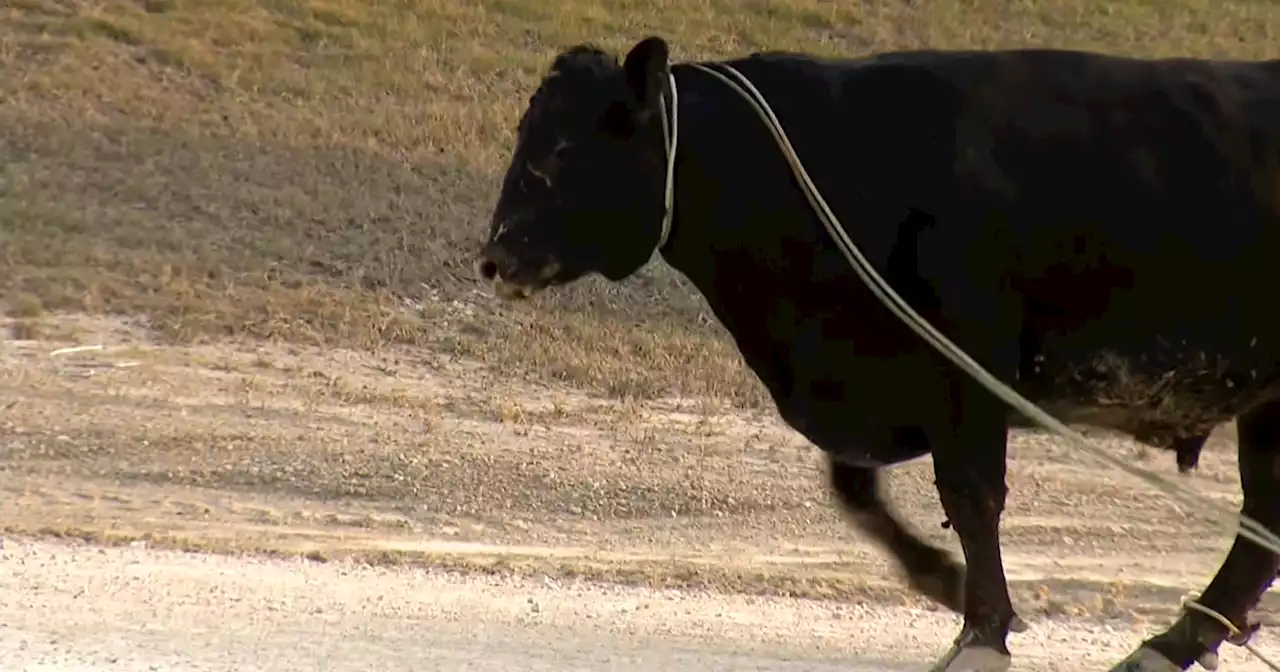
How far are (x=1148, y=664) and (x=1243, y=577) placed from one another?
18.7 inches

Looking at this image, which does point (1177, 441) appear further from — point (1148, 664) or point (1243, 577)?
point (1148, 664)

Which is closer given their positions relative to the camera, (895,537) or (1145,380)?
(1145,380)

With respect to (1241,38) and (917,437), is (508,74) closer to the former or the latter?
(1241,38)

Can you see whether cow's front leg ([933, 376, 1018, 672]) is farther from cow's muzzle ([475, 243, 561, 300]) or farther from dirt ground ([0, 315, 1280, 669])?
dirt ground ([0, 315, 1280, 669])

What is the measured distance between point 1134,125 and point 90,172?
42.7ft

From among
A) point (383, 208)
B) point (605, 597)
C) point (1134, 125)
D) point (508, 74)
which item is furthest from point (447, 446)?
point (508, 74)

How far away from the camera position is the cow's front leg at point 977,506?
15.3ft

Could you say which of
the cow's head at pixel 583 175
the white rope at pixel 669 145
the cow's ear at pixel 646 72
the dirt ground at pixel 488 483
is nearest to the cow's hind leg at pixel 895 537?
the white rope at pixel 669 145

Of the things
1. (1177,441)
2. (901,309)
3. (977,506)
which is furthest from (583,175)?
(1177,441)

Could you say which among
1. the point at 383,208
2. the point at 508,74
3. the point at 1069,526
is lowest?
the point at 1069,526

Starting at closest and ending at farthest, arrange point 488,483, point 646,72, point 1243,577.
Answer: point 646,72 → point 1243,577 → point 488,483

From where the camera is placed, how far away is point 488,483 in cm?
1004

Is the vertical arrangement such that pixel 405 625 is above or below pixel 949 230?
below

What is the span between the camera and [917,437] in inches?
190
